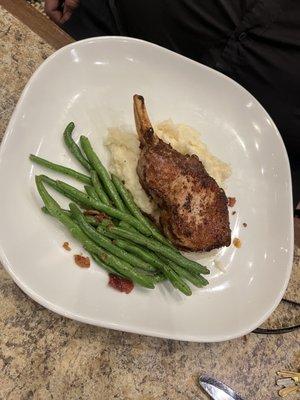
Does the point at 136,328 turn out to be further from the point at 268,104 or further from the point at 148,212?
the point at 268,104

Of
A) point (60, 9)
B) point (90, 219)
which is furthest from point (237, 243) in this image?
point (60, 9)

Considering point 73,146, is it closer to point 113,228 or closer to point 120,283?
point 113,228

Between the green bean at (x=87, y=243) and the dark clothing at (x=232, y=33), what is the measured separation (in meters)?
1.29

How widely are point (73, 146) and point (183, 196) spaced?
55 cm

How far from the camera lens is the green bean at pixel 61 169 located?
1.96m

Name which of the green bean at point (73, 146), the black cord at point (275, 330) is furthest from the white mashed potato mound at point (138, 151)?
the black cord at point (275, 330)

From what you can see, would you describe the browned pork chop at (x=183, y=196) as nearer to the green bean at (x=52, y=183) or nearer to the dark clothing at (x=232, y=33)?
the green bean at (x=52, y=183)

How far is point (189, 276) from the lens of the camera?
2074 mm

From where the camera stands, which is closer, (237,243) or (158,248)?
(158,248)

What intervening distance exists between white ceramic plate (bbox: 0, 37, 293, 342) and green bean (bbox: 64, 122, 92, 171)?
0.04 m

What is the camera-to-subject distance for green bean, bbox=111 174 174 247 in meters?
2.06

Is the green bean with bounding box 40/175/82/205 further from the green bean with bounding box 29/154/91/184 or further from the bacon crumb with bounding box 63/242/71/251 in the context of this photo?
the bacon crumb with bounding box 63/242/71/251

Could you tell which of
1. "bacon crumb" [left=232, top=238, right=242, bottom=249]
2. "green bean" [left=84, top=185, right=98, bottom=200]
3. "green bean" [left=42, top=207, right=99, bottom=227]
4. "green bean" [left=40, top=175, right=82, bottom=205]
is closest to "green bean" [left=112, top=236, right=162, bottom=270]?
"green bean" [left=42, top=207, right=99, bottom=227]

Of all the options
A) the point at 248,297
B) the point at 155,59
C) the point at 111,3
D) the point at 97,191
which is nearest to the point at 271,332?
the point at 248,297
